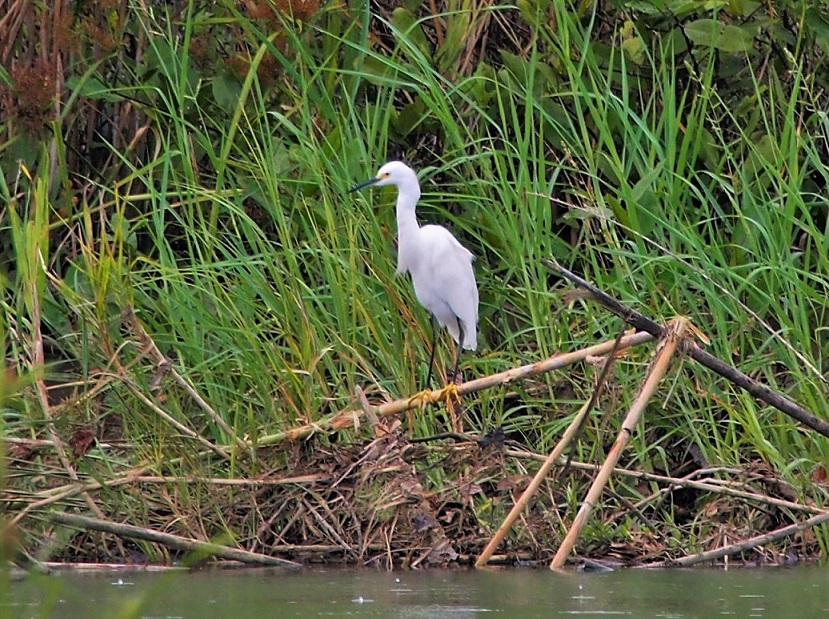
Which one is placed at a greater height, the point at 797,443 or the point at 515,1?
the point at 515,1

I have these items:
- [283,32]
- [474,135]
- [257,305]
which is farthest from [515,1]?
[257,305]

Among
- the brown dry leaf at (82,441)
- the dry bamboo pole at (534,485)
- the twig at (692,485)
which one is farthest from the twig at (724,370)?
the brown dry leaf at (82,441)

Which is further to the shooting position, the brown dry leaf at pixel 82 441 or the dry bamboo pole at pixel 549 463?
the brown dry leaf at pixel 82 441

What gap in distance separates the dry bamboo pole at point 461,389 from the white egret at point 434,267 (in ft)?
1.21

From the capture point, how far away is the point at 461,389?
390 centimetres

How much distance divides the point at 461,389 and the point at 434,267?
82 centimetres

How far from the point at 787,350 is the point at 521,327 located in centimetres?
107

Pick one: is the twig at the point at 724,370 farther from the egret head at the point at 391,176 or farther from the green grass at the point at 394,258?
the egret head at the point at 391,176

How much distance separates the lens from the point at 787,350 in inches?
172

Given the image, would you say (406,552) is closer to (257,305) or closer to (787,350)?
(257,305)

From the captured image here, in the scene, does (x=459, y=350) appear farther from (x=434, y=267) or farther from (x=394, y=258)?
(x=394, y=258)

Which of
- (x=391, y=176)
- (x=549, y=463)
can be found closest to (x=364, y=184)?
(x=391, y=176)

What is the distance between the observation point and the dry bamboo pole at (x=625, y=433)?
3.53 meters

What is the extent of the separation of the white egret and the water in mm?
1038
